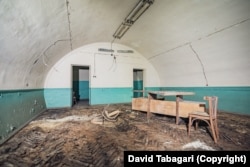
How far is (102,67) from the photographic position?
7.76 m

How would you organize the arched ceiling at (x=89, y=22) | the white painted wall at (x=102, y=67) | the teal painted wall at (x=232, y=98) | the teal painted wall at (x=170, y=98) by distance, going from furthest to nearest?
the white painted wall at (x=102, y=67), the teal painted wall at (x=170, y=98), the teal painted wall at (x=232, y=98), the arched ceiling at (x=89, y=22)

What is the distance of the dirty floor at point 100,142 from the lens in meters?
2.18

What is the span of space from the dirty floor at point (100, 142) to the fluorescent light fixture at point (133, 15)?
11.6ft

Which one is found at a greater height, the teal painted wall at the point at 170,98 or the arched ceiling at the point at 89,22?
the arched ceiling at the point at 89,22

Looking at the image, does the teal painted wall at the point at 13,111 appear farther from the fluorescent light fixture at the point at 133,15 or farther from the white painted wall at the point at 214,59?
the white painted wall at the point at 214,59

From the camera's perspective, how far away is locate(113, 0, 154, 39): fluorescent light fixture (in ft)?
13.7

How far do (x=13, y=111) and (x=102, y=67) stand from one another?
491 centimetres

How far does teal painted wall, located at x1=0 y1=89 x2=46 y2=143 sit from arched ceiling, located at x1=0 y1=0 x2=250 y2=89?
11.3 inches

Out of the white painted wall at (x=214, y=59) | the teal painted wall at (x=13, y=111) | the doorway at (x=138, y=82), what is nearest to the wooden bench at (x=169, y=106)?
the white painted wall at (x=214, y=59)

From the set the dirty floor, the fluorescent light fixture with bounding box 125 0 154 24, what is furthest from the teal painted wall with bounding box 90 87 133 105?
the fluorescent light fixture with bounding box 125 0 154 24

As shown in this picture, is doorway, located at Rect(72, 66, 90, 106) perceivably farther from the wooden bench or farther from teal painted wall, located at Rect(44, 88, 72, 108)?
the wooden bench

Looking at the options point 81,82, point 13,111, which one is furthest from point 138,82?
point 13,111

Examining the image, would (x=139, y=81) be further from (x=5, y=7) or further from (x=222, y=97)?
(x=5, y=7)

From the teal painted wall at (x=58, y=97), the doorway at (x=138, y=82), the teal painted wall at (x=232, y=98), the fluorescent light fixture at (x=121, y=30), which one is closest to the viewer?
the teal painted wall at (x=232, y=98)
